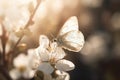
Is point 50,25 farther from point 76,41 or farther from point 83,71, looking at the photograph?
point 76,41

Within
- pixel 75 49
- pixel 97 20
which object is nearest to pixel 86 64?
pixel 97 20

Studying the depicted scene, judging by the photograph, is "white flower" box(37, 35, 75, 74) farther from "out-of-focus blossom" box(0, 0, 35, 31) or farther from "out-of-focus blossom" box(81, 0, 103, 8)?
"out-of-focus blossom" box(81, 0, 103, 8)

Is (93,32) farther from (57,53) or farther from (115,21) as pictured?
(57,53)

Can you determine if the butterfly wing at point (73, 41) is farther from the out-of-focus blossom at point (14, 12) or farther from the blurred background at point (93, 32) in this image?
the blurred background at point (93, 32)

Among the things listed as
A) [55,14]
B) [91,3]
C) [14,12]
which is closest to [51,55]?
[14,12]

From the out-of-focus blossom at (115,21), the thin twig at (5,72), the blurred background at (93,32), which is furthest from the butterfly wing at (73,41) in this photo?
the out-of-focus blossom at (115,21)

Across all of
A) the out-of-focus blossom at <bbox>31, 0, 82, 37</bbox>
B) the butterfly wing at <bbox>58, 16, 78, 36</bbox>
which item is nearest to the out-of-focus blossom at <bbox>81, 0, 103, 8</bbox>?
the out-of-focus blossom at <bbox>31, 0, 82, 37</bbox>
